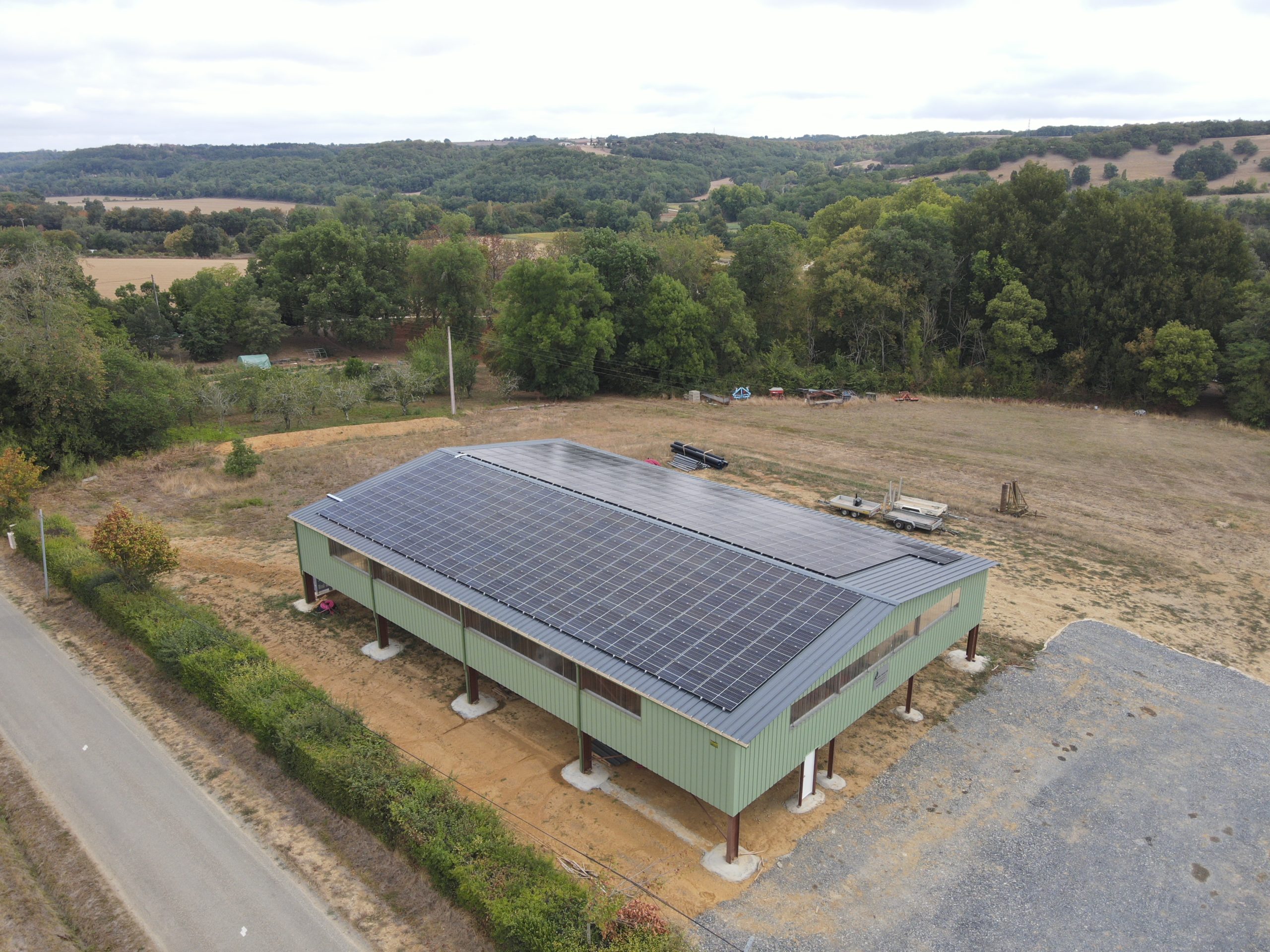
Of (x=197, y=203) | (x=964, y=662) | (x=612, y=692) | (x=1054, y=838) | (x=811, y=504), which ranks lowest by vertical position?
(x=811, y=504)

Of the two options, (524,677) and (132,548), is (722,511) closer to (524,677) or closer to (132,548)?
(524,677)

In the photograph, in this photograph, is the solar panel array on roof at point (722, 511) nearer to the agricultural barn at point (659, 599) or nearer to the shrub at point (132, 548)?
the agricultural barn at point (659, 599)

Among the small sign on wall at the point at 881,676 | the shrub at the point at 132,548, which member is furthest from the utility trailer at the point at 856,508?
the shrub at the point at 132,548

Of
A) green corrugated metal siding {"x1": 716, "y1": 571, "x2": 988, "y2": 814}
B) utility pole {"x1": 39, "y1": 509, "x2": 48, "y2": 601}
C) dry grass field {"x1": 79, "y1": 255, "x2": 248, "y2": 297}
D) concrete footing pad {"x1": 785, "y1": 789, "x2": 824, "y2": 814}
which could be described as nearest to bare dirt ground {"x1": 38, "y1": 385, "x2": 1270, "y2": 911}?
concrete footing pad {"x1": 785, "y1": 789, "x2": 824, "y2": 814}

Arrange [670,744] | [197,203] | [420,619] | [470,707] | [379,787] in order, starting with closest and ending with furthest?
[670,744], [379,787], [470,707], [420,619], [197,203]

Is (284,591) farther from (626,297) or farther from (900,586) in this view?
(626,297)

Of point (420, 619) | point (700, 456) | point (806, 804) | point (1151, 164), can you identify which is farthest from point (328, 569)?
point (1151, 164)
